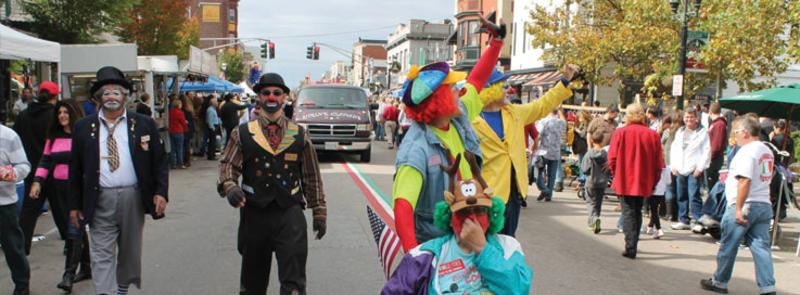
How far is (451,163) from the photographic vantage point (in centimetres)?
362

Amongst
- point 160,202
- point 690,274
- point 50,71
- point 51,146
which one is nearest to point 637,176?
point 690,274

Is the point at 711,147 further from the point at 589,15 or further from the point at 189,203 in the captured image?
the point at 589,15

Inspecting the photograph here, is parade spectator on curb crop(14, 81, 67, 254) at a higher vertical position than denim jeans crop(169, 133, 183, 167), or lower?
higher

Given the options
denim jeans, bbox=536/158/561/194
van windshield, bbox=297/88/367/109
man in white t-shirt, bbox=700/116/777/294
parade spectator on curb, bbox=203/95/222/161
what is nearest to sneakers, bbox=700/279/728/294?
man in white t-shirt, bbox=700/116/777/294

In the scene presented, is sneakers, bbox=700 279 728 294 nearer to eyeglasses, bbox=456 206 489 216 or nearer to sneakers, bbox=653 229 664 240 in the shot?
sneakers, bbox=653 229 664 240

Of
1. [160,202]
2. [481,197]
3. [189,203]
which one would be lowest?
[189,203]

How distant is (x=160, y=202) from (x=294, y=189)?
1.13 metres

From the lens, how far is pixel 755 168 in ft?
20.3

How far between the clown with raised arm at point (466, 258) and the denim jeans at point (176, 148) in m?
14.7

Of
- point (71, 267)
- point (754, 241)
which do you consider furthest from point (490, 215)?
point (71, 267)

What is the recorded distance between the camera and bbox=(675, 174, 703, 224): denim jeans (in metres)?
10.3

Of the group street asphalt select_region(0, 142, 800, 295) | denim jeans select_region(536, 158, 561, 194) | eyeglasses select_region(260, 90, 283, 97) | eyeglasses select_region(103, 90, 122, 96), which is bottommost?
street asphalt select_region(0, 142, 800, 295)

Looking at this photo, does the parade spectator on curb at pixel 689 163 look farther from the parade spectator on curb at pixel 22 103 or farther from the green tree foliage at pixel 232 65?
the green tree foliage at pixel 232 65

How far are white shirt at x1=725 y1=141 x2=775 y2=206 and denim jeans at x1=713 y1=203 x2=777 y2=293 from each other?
90 mm
